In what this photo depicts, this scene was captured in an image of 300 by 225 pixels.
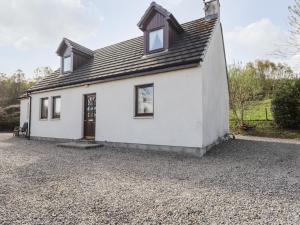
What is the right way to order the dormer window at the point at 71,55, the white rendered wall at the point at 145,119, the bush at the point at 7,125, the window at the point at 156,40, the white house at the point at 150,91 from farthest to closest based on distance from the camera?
the bush at the point at 7,125 < the dormer window at the point at 71,55 < the window at the point at 156,40 < the white house at the point at 150,91 < the white rendered wall at the point at 145,119

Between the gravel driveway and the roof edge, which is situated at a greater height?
the roof edge

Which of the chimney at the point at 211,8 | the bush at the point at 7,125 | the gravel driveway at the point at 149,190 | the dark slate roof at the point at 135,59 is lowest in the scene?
the gravel driveway at the point at 149,190

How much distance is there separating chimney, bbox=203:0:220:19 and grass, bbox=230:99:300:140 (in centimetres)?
863

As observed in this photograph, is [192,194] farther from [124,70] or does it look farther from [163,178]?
[124,70]

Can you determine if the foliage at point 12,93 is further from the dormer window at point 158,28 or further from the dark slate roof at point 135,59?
the dormer window at point 158,28

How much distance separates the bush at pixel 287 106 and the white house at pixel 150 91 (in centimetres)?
493

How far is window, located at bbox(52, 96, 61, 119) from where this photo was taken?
43.6ft

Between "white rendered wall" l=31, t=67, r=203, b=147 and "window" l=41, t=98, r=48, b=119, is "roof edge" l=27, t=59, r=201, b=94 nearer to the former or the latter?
"white rendered wall" l=31, t=67, r=203, b=147

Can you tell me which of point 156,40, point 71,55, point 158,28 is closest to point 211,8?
point 158,28

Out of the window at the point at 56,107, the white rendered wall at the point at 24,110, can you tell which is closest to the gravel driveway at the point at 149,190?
the window at the point at 56,107

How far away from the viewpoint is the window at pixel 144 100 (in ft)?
31.1

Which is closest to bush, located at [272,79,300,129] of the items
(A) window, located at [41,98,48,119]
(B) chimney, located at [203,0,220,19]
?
(B) chimney, located at [203,0,220,19]

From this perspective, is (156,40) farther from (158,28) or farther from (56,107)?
(56,107)

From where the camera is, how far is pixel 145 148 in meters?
9.29
